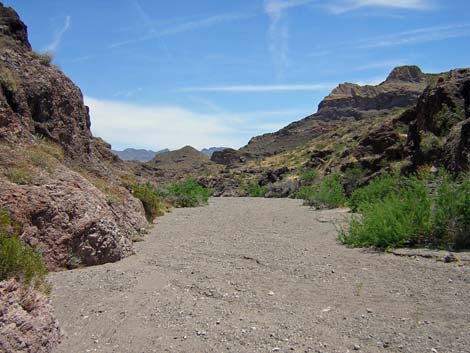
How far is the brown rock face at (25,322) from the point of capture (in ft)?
13.9

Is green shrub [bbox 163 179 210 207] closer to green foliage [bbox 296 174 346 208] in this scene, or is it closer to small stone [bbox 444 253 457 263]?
green foliage [bbox 296 174 346 208]

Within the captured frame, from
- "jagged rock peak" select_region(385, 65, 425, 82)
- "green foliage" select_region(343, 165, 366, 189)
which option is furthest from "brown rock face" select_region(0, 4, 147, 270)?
"jagged rock peak" select_region(385, 65, 425, 82)

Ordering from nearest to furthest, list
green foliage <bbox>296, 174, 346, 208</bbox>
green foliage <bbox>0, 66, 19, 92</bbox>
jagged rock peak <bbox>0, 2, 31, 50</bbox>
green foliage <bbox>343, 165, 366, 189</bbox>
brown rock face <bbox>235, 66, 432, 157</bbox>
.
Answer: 1. green foliage <bbox>0, 66, 19, 92</bbox>
2. jagged rock peak <bbox>0, 2, 31, 50</bbox>
3. green foliage <bbox>296, 174, 346, 208</bbox>
4. green foliage <bbox>343, 165, 366, 189</bbox>
5. brown rock face <bbox>235, 66, 432, 157</bbox>

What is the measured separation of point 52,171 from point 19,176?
107 cm

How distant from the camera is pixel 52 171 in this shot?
987 centimetres

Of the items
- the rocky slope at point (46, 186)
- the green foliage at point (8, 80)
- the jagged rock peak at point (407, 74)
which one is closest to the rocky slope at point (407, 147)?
the rocky slope at point (46, 186)

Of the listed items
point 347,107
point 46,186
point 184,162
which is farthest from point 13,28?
point 347,107

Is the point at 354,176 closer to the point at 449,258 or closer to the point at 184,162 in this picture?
the point at 449,258

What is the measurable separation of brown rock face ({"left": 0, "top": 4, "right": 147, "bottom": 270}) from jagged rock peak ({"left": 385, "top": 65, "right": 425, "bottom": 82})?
12407 centimetres

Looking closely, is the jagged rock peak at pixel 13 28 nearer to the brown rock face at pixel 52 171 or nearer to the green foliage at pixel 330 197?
the brown rock face at pixel 52 171

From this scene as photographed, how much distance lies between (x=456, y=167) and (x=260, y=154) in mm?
71446

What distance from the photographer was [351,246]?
10539mm

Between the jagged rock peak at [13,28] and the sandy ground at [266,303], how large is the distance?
26.6 feet

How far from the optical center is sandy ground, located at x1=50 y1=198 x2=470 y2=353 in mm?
4930
